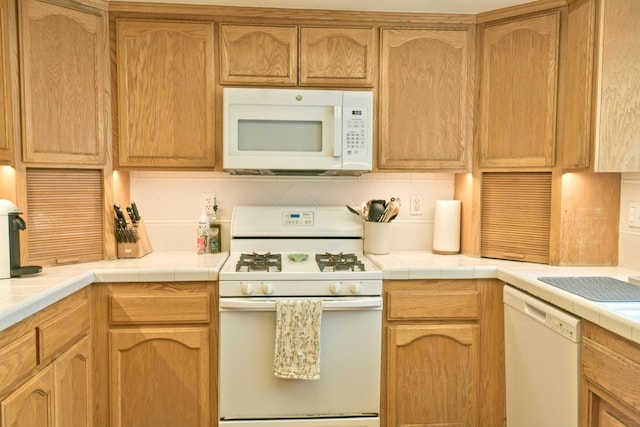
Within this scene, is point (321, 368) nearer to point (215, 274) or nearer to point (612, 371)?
point (215, 274)

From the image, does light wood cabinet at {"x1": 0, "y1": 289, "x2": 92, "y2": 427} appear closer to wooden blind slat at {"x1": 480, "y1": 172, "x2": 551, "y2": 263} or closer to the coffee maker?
the coffee maker

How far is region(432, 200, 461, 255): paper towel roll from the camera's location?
2.63 meters

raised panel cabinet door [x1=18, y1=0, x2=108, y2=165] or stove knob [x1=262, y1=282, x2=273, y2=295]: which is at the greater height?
raised panel cabinet door [x1=18, y1=0, x2=108, y2=165]

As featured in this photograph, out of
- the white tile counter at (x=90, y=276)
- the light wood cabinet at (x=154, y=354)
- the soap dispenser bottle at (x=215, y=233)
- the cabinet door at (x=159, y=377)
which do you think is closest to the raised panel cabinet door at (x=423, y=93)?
the soap dispenser bottle at (x=215, y=233)

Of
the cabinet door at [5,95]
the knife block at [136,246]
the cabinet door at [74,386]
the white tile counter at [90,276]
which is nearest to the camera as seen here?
the white tile counter at [90,276]

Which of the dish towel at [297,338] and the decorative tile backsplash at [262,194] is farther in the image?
the decorative tile backsplash at [262,194]

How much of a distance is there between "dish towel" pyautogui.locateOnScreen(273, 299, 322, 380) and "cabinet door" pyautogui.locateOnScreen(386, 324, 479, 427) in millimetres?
383

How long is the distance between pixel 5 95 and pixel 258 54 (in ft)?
3.70

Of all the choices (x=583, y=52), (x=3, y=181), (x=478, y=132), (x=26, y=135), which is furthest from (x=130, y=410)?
(x=583, y=52)

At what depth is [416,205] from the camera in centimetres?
282

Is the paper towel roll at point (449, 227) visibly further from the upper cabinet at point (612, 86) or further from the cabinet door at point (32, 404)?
the cabinet door at point (32, 404)

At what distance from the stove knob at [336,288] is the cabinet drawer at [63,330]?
3.44 feet

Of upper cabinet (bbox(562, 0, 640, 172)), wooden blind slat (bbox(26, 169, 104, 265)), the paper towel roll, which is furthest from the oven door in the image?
upper cabinet (bbox(562, 0, 640, 172))

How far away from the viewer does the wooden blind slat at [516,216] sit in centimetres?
238
